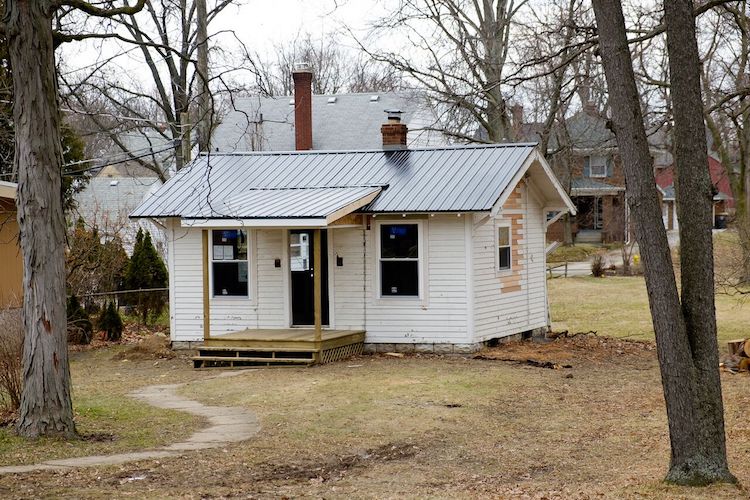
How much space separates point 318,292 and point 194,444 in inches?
281

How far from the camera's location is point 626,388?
16.1 metres

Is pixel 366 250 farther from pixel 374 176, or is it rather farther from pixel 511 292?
pixel 511 292

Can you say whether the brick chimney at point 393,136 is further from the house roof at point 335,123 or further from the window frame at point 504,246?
the house roof at point 335,123

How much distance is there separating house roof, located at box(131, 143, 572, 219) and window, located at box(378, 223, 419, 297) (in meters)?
0.62

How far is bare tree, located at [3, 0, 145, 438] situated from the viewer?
1102cm

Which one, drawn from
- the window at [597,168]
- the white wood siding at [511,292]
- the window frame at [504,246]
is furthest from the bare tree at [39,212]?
the window at [597,168]

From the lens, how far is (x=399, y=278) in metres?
19.9

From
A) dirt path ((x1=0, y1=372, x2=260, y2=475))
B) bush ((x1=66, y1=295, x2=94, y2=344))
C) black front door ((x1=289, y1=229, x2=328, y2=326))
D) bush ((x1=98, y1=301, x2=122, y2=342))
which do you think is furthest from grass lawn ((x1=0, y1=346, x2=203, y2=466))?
Result: bush ((x1=98, y1=301, x2=122, y2=342))

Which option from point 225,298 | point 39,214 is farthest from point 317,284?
point 39,214

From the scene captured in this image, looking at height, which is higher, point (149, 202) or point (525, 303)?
point (149, 202)

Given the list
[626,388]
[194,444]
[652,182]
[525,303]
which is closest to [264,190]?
[525,303]

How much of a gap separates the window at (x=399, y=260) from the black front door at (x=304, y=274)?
121 centimetres

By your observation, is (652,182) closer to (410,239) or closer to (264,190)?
(410,239)

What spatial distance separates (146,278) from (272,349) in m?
10.3
